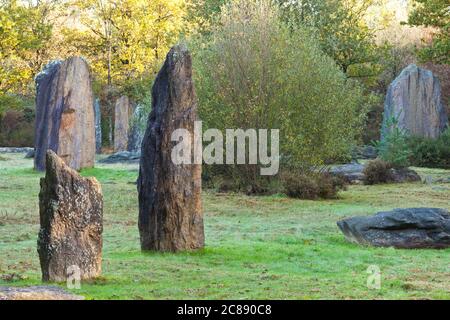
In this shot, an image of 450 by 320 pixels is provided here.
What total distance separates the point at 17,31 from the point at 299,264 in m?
39.1

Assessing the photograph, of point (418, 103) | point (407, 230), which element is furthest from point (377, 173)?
point (407, 230)

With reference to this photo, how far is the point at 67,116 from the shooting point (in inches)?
1032

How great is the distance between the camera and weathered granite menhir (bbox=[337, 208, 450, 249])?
40.6 feet

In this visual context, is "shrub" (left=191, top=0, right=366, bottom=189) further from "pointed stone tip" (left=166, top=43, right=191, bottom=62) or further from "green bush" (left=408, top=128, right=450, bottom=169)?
"green bush" (left=408, top=128, right=450, bottom=169)

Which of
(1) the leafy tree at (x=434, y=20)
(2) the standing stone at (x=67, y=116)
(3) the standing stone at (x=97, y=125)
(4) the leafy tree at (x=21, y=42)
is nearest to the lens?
(2) the standing stone at (x=67, y=116)

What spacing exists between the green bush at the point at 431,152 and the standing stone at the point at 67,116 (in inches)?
465

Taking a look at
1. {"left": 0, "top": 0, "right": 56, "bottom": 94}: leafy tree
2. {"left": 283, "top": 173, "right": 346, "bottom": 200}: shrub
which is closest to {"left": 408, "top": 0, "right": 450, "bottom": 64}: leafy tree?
{"left": 283, "top": 173, "right": 346, "bottom": 200}: shrub

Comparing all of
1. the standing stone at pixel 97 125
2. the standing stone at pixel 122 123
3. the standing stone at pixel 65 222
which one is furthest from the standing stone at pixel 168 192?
the standing stone at pixel 97 125

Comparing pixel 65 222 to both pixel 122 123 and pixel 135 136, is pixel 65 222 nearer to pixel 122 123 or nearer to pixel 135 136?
pixel 135 136

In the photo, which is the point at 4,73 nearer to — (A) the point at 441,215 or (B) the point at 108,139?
(B) the point at 108,139

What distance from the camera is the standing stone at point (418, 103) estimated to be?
33281mm

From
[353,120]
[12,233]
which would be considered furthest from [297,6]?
[12,233]

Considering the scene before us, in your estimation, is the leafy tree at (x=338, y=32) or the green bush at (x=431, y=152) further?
the leafy tree at (x=338, y=32)

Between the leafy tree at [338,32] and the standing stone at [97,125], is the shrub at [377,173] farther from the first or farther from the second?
the standing stone at [97,125]
